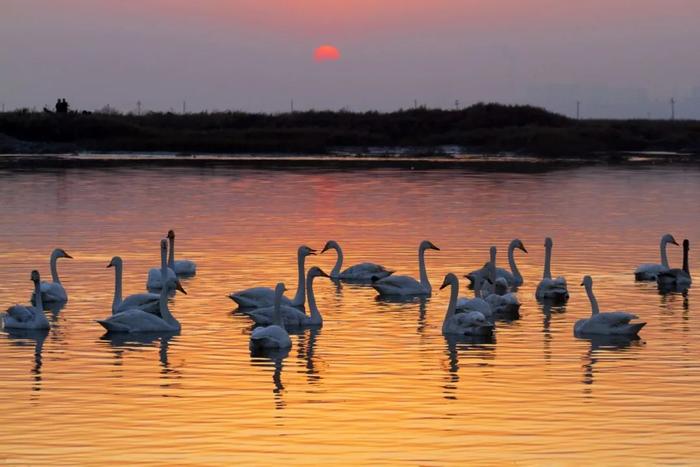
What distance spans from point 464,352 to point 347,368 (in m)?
2.00

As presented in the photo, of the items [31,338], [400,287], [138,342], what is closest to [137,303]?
[138,342]

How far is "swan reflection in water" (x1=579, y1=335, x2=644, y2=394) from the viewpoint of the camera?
54.2 ft

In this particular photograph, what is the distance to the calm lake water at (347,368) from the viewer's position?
12453mm

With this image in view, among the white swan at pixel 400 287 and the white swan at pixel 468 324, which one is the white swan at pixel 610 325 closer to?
the white swan at pixel 468 324

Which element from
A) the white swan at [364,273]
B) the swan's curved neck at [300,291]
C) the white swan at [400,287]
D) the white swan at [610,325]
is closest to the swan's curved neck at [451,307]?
the white swan at [610,325]

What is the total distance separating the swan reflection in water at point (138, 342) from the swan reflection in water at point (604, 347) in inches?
185

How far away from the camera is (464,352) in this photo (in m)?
17.5

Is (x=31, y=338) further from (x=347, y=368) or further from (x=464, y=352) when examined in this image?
(x=464, y=352)

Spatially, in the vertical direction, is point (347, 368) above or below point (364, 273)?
below

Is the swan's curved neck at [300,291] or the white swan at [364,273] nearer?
the swan's curved neck at [300,291]

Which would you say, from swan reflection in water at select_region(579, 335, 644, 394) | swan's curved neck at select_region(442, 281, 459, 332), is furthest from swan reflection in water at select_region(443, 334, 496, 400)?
swan reflection in water at select_region(579, 335, 644, 394)

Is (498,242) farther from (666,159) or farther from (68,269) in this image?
(666,159)

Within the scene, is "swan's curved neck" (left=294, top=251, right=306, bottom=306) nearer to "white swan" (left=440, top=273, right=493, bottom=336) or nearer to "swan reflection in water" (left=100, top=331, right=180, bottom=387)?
"white swan" (left=440, top=273, right=493, bottom=336)

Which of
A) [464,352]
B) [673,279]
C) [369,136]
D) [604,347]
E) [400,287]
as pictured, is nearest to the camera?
[464,352]
